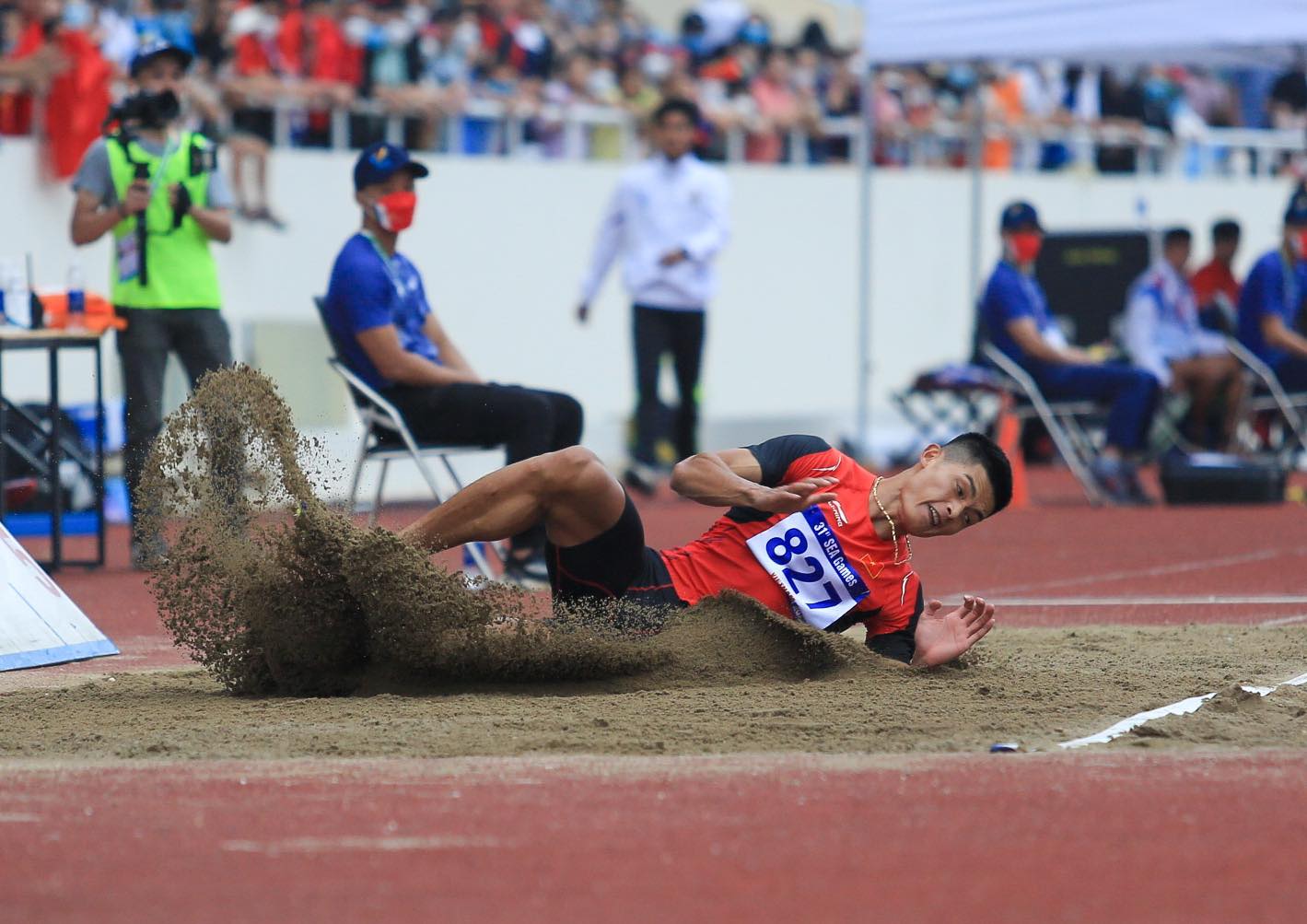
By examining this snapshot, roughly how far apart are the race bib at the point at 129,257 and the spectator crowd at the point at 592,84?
150 inches

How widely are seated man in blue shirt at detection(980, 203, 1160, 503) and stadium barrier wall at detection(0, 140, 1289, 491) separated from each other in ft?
12.3

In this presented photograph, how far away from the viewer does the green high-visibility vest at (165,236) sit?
32.5 ft

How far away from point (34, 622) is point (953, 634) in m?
3.01

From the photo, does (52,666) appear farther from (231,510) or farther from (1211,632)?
(1211,632)

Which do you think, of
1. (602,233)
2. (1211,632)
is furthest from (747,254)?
(1211,632)

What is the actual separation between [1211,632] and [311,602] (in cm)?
348

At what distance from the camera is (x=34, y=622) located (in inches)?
278

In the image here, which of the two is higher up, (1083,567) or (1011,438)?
(1011,438)

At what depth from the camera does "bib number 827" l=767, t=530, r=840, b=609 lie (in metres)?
6.27

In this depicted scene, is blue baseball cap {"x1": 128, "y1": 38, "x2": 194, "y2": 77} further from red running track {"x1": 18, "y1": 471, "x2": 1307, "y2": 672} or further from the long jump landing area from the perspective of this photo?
the long jump landing area

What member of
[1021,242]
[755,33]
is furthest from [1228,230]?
[755,33]

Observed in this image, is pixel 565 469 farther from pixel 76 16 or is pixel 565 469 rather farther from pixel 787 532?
pixel 76 16

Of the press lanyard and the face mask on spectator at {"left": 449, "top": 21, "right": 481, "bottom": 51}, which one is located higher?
the face mask on spectator at {"left": 449, "top": 21, "right": 481, "bottom": 51}

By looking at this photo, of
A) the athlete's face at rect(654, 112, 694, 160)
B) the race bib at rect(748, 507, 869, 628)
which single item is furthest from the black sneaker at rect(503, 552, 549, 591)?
the athlete's face at rect(654, 112, 694, 160)
